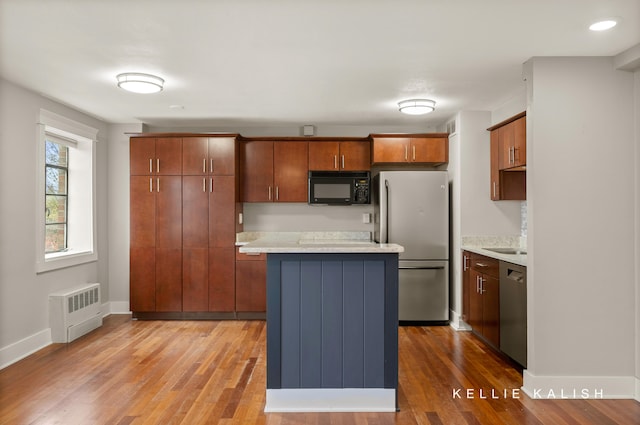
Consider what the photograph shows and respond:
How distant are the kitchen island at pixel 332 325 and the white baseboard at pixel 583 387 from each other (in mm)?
1087

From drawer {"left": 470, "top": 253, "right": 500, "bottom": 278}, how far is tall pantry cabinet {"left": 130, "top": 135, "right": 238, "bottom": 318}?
2.75 meters

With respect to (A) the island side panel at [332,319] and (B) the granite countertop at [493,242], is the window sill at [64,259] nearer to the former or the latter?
(A) the island side panel at [332,319]

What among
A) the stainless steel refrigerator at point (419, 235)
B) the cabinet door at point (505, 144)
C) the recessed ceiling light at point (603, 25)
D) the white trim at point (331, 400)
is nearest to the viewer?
the recessed ceiling light at point (603, 25)

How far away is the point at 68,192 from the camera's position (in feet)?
16.1

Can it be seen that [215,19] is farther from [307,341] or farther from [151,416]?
[151,416]

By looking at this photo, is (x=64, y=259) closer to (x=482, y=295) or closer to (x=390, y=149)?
(x=390, y=149)

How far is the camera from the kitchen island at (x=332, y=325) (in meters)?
2.76

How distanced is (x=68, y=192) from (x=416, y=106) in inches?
160

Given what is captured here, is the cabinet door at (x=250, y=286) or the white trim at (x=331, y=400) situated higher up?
the cabinet door at (x=250, y=286)

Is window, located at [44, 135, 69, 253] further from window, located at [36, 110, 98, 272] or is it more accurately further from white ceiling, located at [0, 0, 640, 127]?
white ceiling, located at [0, 0, 640, 127]

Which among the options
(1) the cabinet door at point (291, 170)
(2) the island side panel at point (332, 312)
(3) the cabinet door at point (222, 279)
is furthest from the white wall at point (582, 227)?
(3) the cabinet door at point (222, 279)

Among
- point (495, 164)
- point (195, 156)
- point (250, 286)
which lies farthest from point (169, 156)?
point (495, 164)

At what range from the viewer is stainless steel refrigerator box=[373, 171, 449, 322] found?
4.84 m

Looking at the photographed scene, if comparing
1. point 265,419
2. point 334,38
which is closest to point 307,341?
point 265,419
